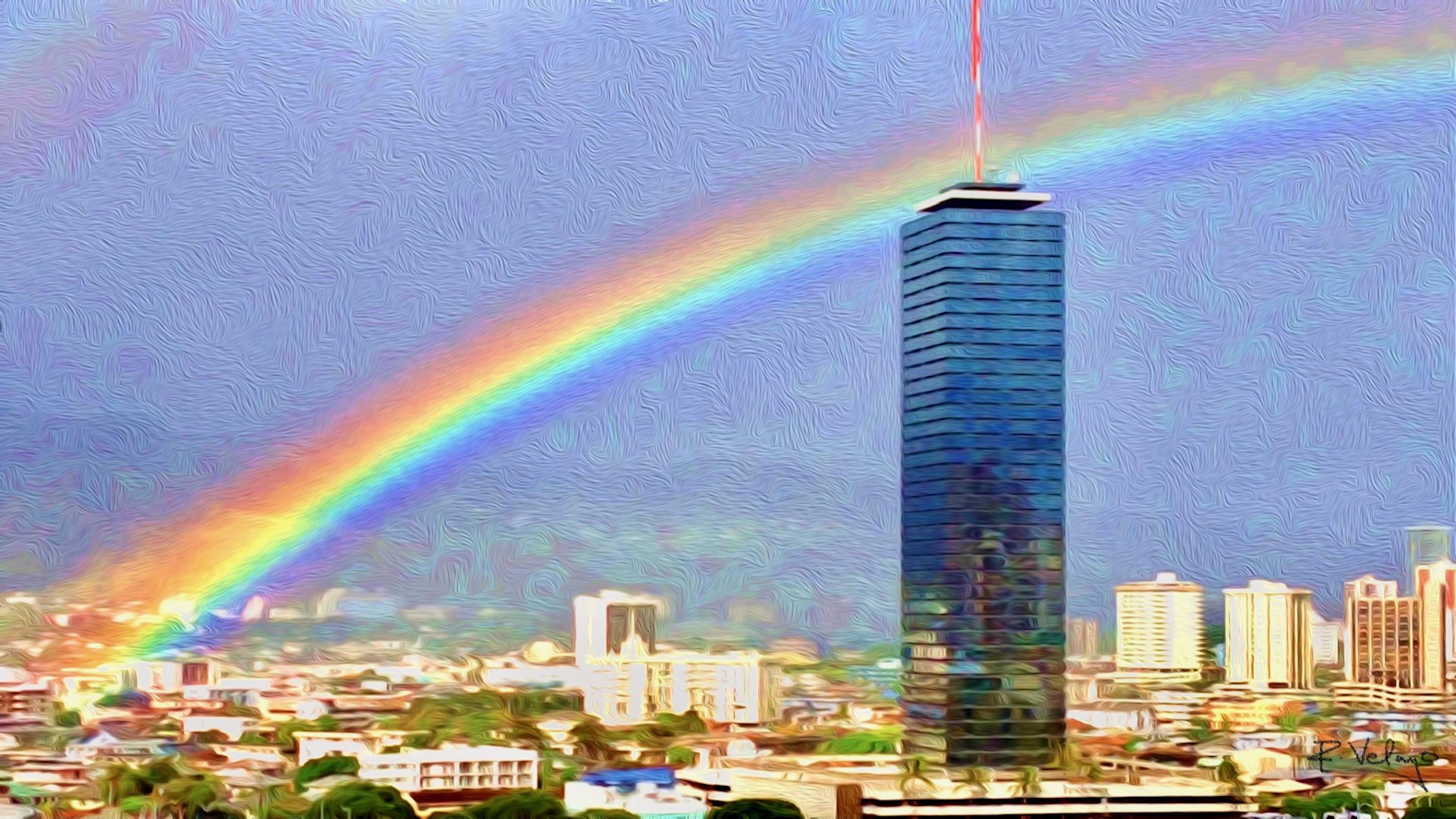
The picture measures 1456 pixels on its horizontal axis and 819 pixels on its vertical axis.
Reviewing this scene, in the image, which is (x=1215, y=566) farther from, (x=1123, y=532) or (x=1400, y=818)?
(x=1400, y=818)

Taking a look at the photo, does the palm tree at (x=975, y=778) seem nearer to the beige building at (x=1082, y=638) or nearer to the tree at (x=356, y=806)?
the beige building at (x=1082, y=638)

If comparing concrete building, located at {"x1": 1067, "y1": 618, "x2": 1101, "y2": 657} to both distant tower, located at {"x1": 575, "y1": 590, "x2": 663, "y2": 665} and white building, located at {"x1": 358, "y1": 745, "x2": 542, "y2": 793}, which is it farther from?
white building, located at {"x1": 358, "y1": 745, "x2": 542, "y2": 793}

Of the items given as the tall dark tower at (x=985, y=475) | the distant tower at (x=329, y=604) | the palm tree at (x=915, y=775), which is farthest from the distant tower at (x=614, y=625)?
the tall dark tower at (x=985, y=475)

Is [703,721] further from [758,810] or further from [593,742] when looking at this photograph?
[758,810]

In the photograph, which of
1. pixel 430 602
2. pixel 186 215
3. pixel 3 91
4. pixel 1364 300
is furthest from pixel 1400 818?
pixel 3 91

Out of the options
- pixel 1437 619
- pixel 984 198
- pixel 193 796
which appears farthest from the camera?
pixel 1437 619
